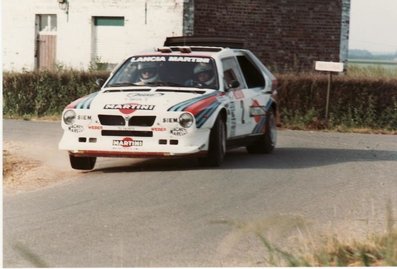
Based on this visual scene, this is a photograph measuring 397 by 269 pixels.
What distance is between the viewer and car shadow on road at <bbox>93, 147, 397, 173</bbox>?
1493cm

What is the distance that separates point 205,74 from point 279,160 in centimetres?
176

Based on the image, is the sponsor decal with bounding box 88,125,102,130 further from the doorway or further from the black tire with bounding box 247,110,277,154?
the doorway

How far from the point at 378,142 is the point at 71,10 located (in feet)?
48.1

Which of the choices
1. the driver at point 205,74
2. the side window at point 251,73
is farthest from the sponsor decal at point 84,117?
the side window at point 251,73

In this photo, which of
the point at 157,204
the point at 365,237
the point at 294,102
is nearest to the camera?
the point at 365,237

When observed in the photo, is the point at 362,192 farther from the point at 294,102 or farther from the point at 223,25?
the point at 223,25

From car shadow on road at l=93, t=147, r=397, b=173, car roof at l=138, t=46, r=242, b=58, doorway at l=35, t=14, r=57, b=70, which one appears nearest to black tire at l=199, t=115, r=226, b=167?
car shadow on road at l=93, t=147, r=397, b=173

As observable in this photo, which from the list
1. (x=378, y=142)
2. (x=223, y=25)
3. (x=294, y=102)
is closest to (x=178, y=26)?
(x=223, y=25)

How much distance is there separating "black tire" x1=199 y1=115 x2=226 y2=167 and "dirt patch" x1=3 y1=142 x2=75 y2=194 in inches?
71.4

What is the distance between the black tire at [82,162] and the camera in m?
14.6

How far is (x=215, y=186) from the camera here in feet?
42.1

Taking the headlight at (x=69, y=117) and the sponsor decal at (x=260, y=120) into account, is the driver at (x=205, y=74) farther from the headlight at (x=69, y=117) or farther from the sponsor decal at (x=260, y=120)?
the headlight at (x=69, y=117)

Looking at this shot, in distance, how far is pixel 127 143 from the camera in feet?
45.3

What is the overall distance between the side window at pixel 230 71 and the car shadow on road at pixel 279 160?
1.13 m
